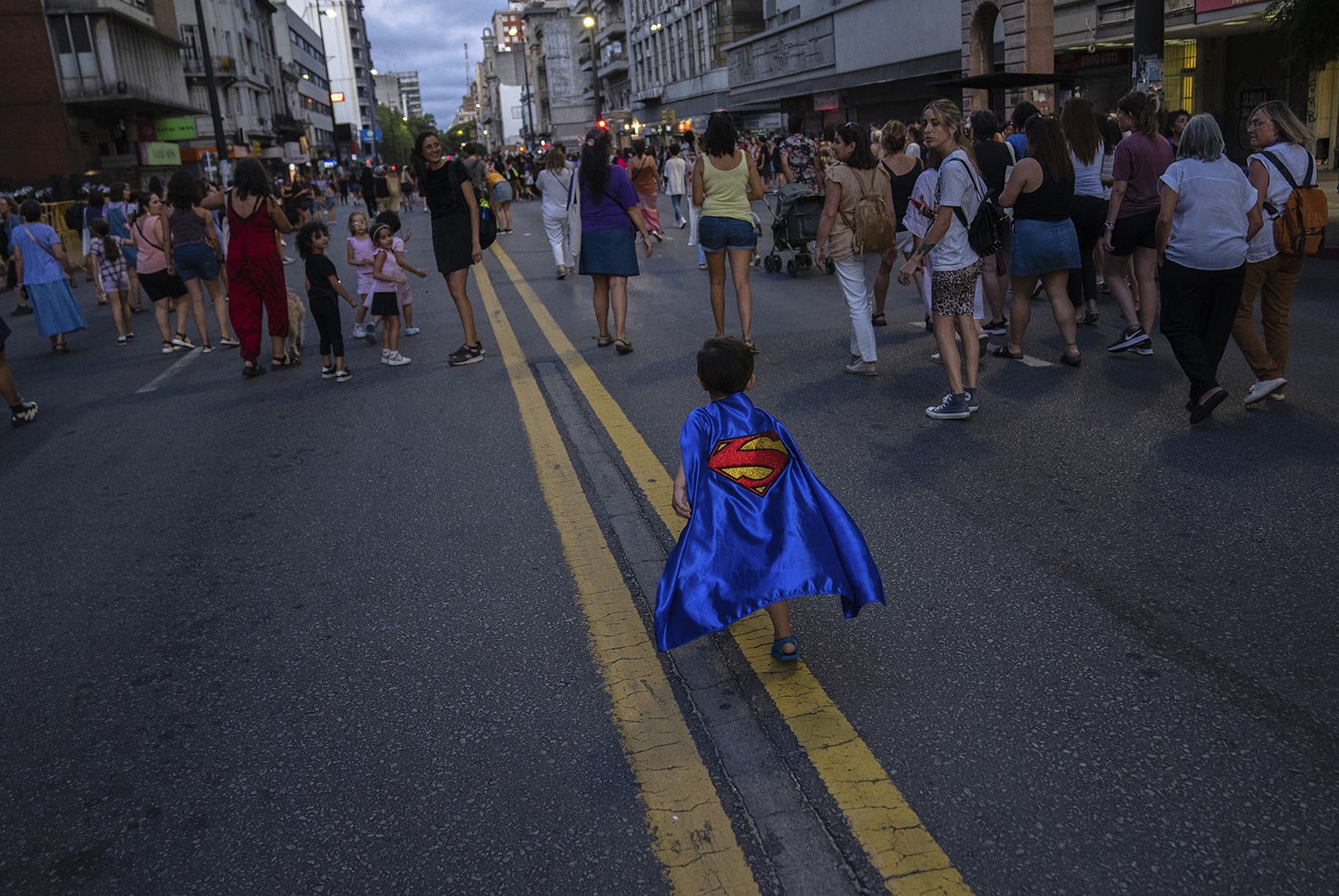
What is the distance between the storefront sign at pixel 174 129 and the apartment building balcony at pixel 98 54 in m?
3.58

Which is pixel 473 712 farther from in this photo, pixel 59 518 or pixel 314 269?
pixel 314 269

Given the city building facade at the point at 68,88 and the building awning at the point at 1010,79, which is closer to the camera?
the building awning at the point at 1010,79

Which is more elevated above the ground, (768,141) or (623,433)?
(768,141)

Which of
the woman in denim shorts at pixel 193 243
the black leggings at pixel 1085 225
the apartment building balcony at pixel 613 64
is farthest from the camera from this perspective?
the apartment building balcony at pixel 613 64

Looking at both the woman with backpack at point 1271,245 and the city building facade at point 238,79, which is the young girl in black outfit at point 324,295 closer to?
the woman with backpack at point 1271,245

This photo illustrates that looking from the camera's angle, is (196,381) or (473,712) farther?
(196,381)

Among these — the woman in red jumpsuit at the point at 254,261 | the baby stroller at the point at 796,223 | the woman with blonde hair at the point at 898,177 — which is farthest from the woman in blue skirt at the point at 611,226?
the baby stroller at the point at 796,223

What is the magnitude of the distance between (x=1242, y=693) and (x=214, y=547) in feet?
13.9

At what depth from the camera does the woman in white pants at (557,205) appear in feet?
51.3

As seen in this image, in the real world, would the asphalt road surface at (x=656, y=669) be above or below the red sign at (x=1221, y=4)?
below

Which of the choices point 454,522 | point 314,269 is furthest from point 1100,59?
point 454,522

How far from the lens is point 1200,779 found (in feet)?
9.22

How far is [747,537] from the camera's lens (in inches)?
132

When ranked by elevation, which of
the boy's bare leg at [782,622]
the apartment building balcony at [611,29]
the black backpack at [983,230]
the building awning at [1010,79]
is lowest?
the boy's bare leg at [782,622]
